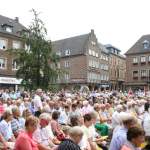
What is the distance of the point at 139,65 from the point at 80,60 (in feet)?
38.5

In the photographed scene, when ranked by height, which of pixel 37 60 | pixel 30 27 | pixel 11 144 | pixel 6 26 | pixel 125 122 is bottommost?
pixel 11 144

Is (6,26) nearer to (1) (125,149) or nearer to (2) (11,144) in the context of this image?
(2) (11,144)

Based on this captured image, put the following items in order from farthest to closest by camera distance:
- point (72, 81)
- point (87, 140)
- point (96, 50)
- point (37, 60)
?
point (96, 50) → point (72, 81) → point (37, 60) → point (87, 140)

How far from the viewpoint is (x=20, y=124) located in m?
10.2

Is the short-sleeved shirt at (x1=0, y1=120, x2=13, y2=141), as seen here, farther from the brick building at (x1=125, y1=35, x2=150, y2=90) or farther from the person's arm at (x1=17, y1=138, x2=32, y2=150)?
the brick building at (x1=125, y1=35, x2=150, y2=90)

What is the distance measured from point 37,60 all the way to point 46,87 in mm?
2717

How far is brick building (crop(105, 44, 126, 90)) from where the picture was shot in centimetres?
8825

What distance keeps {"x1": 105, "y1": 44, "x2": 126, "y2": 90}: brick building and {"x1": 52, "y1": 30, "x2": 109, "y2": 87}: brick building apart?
11716mm

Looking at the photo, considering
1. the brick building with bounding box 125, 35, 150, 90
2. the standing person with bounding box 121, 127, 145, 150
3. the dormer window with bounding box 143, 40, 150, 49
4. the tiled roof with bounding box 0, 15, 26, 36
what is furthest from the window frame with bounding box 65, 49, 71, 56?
the standing person with bounding box 121, 127, 145, 150

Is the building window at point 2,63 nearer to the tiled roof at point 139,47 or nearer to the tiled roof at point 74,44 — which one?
the tiled roof at point 74,44

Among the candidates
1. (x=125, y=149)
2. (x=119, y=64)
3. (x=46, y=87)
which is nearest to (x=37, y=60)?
(x=46, y=87)

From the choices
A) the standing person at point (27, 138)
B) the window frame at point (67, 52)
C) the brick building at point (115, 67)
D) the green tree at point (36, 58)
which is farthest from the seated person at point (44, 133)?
the brick building at point (115, 67)

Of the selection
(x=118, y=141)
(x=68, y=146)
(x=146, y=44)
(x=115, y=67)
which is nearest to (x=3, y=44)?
(x=146, y=44)

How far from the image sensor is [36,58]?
28.9m
